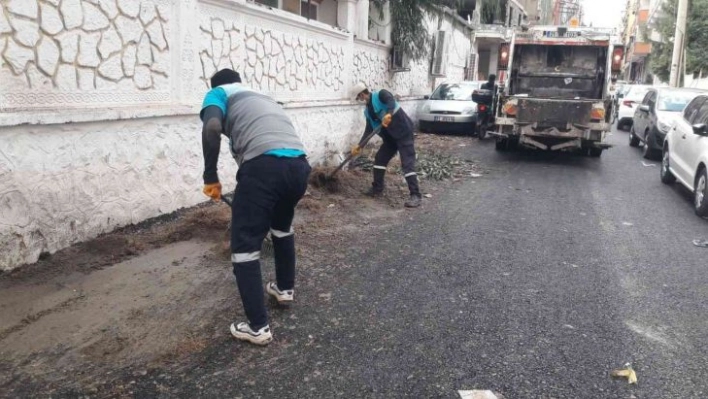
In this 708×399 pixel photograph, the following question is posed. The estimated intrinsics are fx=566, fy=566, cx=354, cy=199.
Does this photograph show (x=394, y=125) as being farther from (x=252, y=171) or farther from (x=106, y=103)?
(x=252, y=171)

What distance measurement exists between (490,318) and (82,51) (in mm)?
3921

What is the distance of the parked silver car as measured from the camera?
14.8 metres

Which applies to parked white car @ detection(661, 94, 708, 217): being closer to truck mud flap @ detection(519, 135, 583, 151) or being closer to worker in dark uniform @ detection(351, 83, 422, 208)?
truck mud flap @ detection(519, 135, 583, 151)

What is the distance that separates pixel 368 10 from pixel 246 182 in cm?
913

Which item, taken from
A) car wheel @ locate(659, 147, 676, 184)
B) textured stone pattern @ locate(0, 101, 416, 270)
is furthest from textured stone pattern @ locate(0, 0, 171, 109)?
car wheel @ locate(659, 147, 676, 184)

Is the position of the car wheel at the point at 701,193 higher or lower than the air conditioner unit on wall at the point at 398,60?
lower

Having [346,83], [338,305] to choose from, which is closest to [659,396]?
[338,305]

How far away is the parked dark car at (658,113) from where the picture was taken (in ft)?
38.3

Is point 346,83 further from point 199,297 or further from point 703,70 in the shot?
point 703,70

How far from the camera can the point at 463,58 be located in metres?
23.2

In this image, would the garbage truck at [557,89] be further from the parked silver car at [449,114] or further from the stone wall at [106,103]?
the stone wall at [106,103]

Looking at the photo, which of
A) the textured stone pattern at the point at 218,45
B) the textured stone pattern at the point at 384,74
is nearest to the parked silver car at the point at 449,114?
the textured stone pattern at the point at 384,74

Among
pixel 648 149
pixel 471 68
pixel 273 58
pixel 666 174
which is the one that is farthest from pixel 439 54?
pixel 273 58

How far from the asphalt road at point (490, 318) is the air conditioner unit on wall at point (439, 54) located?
35.2 ft
